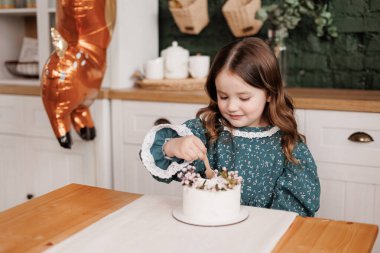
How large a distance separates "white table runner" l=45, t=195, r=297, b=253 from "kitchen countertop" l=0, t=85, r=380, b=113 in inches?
36.7

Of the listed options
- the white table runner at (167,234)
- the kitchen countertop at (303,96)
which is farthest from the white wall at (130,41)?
the white table runner at (167,234)

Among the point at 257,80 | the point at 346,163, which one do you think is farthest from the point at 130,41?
the point at 257,80

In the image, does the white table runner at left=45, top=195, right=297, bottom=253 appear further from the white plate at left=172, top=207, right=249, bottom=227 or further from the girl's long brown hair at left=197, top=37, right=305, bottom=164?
the girl's long brown hair at left=197, top=37, right=305, bottom=164

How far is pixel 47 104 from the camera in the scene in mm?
2092

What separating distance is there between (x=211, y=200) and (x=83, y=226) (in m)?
0.25

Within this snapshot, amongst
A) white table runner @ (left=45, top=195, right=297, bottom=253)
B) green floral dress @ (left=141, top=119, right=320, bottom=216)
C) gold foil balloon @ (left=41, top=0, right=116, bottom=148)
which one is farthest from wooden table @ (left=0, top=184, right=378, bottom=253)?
gold foil balloon @ (left=41, top=0, right=116, bottom=148)

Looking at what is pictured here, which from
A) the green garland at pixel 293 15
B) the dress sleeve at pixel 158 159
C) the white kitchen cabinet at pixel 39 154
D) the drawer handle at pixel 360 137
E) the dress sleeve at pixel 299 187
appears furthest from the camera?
the white kitchen cabinet at pixel 39 154

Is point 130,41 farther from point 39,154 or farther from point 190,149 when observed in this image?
point 190,149

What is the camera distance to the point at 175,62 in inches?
98.5

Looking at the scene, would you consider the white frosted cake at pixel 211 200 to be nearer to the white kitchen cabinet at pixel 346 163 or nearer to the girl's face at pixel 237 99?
the girl's face at pixel 237 99

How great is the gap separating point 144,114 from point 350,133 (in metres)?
0.85

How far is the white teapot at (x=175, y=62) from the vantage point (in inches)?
98.4

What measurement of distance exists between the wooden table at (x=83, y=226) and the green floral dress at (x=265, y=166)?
0.28 meters

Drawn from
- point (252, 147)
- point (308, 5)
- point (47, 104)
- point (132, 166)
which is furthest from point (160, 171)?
point (308, 5)
